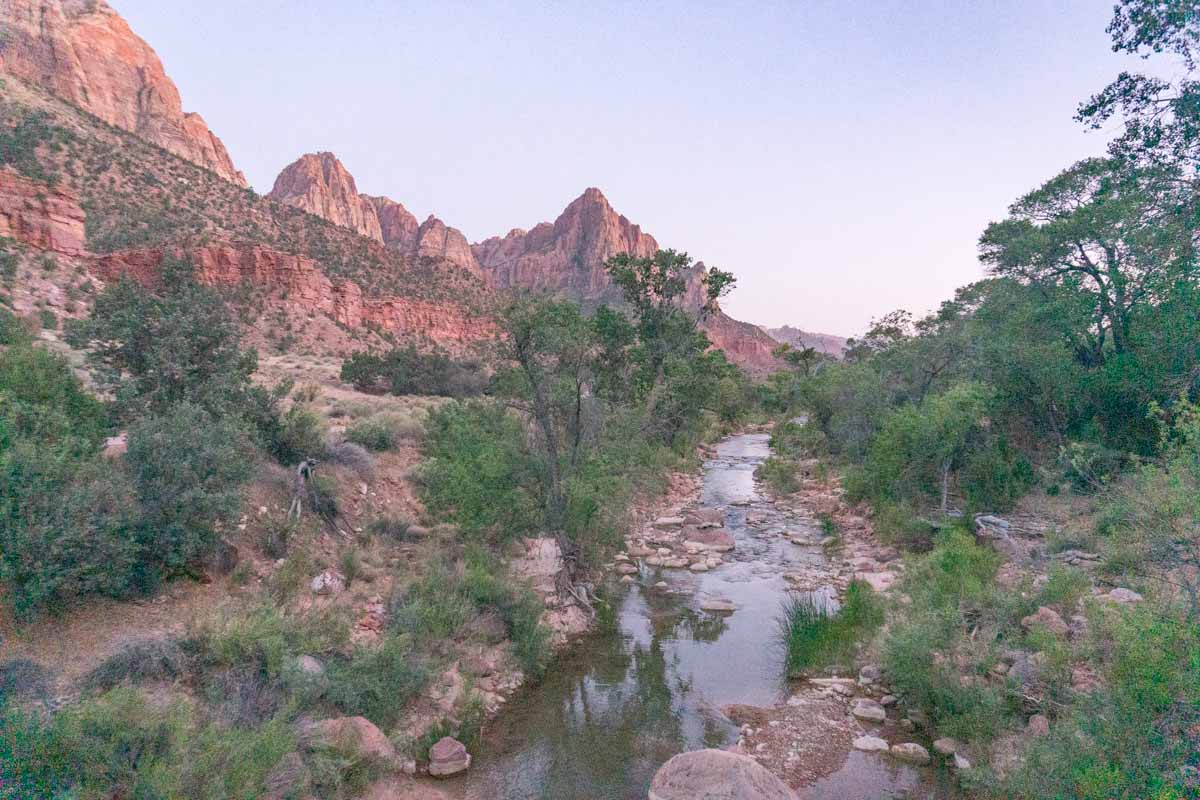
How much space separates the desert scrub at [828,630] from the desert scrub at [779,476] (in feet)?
37.0

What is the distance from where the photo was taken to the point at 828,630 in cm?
942

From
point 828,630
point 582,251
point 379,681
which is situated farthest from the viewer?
point 582,251

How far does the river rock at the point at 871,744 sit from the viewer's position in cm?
692

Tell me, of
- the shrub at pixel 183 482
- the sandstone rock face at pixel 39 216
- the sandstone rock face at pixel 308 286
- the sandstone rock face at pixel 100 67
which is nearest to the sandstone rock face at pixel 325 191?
the sandstone rock face at pixel 100 67

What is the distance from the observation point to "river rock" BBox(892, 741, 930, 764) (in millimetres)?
6691

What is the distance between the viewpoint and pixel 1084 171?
53.9 ft

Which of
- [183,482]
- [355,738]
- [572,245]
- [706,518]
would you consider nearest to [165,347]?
[183,482]

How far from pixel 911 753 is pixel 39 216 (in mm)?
34160

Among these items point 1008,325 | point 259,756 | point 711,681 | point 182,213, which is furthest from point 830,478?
point 182,213

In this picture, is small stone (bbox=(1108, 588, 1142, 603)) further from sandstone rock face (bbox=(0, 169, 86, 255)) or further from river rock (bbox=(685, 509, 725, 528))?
sandstone rock face (bbox=(0, 169, 86, 255))

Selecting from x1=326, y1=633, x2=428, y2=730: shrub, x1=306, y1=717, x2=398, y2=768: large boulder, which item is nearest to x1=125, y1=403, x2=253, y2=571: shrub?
x1=326, y1=633, x2=428, y2=730: shrub

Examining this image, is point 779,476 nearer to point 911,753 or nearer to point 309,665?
point 911,753

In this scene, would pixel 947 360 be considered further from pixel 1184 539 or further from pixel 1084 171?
pixel 1184 539

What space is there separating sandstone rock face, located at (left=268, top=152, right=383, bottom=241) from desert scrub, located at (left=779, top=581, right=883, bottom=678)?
344 ft
